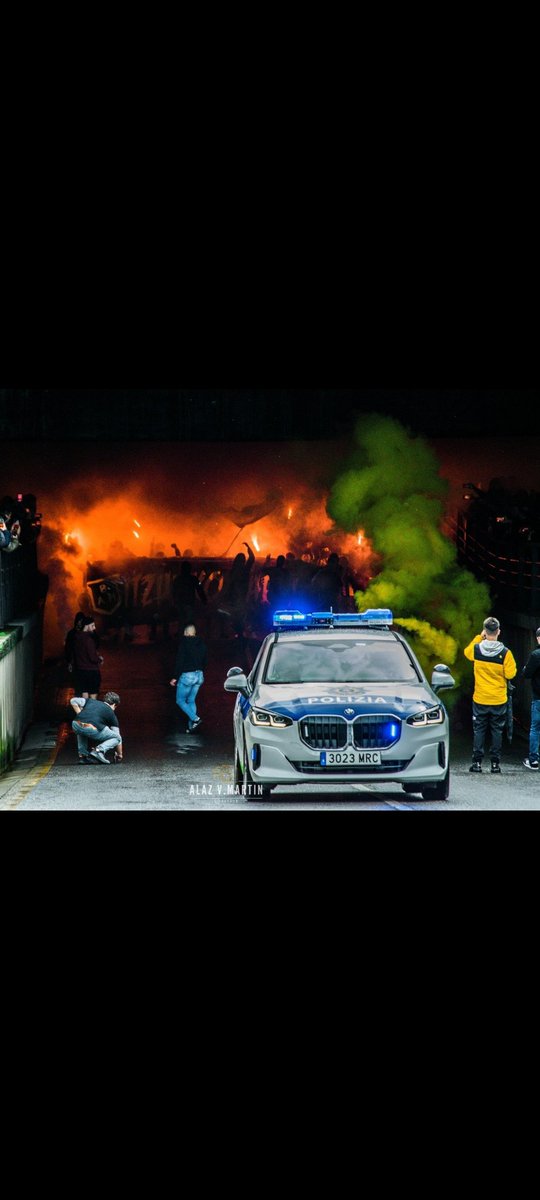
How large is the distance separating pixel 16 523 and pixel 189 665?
10.0ft

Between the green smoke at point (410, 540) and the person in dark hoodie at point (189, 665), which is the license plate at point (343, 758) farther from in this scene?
the green smoke at point (410, 540)

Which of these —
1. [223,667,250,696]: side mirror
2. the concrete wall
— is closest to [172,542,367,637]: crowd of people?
the concrete wall

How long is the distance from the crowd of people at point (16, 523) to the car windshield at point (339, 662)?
483cm

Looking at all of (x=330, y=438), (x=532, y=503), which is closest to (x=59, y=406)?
(x=330, y=438)

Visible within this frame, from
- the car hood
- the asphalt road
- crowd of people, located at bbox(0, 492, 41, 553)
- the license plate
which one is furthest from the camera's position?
crowd of people, located at bbox(0, 492, 41, 553)

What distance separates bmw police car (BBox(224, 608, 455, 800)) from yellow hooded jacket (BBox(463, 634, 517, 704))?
2033 mm

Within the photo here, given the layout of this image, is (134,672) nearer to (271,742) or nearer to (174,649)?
(174,649)

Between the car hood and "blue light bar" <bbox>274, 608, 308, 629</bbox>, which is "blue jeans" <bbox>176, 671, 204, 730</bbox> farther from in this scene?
the car hood

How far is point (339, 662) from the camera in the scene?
14688 millimetres

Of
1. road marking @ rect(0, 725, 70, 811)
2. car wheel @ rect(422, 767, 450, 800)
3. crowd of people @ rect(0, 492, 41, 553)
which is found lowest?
road marking @ rect(0, 725, 70, 811)

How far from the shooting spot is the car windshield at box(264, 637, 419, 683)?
1445 centimetres

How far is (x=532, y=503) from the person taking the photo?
2533cm

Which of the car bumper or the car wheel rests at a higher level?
the car bumper

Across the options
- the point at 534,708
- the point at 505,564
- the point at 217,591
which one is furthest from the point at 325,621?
the point at 217,591
